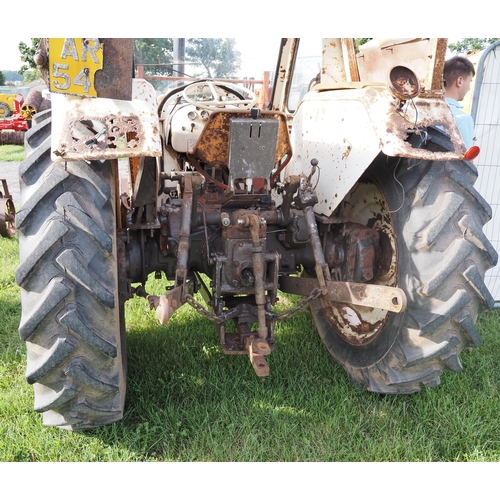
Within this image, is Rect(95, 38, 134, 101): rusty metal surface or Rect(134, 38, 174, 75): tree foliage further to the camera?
Rect(134, 38, 174, 75): tree foliage

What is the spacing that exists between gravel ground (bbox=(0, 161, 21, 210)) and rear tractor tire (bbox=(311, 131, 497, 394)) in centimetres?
793

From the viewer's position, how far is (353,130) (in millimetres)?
2539

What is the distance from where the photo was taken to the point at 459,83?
4023 millimetres

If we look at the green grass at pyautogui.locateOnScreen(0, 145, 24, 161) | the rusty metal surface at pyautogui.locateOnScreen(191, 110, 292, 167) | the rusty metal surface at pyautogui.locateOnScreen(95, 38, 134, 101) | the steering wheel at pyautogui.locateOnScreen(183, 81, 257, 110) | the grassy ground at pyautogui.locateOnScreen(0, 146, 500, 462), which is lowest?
the green grass at pyautogui.locateOnScreen(0, 145, 24, 161)

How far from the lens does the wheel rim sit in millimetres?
2793

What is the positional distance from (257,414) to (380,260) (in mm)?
1083

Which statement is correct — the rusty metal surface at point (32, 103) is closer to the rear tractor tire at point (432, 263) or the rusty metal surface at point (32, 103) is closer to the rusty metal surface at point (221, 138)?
the rusty metal surface at point (221, 138)

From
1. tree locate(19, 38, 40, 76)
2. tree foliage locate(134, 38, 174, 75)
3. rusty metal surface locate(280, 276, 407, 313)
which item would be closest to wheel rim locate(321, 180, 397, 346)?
rusty metal surface locate(280, 276, 407, 313)

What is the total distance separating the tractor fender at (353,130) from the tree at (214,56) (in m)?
0.99

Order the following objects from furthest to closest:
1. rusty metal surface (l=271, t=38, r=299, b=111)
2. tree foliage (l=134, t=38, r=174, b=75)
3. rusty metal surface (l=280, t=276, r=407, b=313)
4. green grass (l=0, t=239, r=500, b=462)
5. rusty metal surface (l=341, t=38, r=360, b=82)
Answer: tree foliage (l=134, t=38, r=174, b=75) < rusty metal surface (l=271, t=38, r=299, b=111) < rusty metal surface (l=341, t=38, r=360, b=82) < green grass (l=0, t=239, r=500, b=462) < rusty metal surface (l=280, t=276, r=407, b=313)

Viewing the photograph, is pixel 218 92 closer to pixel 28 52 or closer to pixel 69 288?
pixel 69 288

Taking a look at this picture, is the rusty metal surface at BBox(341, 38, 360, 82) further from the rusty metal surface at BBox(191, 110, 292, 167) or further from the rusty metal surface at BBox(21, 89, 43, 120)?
the rusty metal surface at BBox(21, 89, 43, 120)

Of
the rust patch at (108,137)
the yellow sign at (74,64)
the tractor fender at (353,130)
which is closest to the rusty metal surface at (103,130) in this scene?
the rust patch at (108,137)
